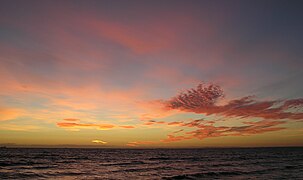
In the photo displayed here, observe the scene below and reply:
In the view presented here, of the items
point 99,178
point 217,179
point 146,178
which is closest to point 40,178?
point 99,178

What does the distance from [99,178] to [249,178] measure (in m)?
18.0

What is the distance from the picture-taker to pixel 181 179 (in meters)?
30.6

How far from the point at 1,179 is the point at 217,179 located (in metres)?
25.0

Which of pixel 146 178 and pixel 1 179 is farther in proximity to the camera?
pixel 146 178

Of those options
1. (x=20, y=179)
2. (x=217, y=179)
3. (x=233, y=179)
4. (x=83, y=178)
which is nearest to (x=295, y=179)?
(x=233, y=179)

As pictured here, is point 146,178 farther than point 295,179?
Yes

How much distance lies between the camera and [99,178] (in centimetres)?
3059

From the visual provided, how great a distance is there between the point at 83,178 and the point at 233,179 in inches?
702

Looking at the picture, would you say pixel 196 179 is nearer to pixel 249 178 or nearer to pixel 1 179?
pixel 249 178

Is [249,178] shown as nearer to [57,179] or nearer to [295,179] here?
[295,179]

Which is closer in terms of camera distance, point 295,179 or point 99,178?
point 295,179

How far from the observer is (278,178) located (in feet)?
97.6

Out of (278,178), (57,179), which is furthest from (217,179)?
(57,179)

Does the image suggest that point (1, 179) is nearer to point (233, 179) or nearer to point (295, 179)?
point (233, 179)
